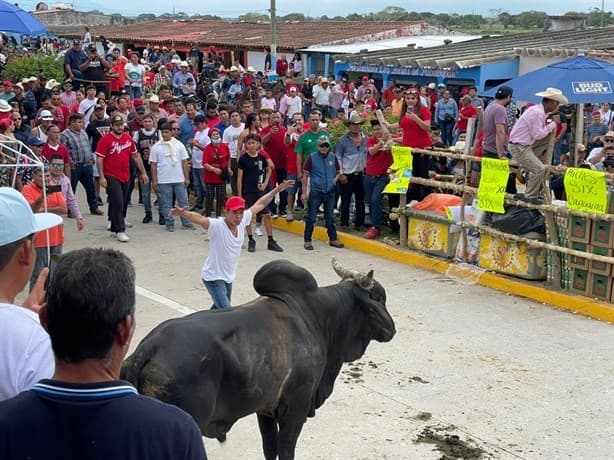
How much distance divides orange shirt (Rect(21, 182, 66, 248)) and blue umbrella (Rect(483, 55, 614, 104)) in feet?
22.2

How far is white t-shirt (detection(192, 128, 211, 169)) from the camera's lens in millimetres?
14672

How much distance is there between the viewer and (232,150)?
1461cm

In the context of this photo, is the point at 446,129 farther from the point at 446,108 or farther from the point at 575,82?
the point at 575,82

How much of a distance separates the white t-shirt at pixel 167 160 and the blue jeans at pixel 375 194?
10.1 feet

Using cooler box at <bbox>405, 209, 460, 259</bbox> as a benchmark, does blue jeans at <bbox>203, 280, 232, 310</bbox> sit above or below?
above

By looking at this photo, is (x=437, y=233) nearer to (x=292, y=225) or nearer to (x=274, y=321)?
(x=292, y=225)

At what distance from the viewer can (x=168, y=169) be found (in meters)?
13.8

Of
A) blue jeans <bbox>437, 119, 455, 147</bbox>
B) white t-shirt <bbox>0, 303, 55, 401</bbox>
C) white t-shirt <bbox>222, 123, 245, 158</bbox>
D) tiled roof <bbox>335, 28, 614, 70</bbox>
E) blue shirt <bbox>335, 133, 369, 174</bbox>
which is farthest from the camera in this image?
tiled roof <bbox>335, 28, 614, 70</bbox>

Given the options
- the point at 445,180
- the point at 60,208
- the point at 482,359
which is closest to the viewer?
the point at 482,359

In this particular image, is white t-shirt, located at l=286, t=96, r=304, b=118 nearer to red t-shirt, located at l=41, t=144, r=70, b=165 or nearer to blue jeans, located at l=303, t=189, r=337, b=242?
blue jeans, located at l=303, t=189, r=337, b=242

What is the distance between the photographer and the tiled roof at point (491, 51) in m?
24.0

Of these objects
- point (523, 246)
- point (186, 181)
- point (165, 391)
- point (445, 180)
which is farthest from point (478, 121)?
point (165, 391)

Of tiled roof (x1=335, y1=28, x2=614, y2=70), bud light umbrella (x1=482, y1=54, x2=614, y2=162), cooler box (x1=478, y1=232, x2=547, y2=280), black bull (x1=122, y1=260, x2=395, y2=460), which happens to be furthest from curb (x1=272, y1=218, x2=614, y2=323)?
tiled roof (x1=335, y1=28, x2=614, y2=70)

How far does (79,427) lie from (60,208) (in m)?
7.51
